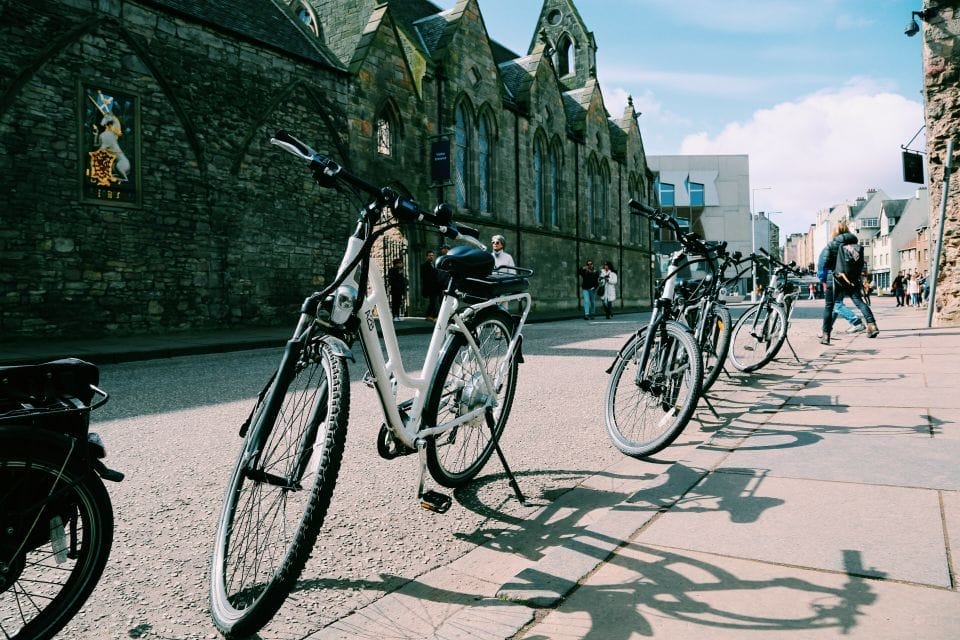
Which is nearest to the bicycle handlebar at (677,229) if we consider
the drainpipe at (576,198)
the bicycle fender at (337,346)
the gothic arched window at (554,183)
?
the bicycle fender at (337,346)

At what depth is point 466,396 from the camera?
3348mm

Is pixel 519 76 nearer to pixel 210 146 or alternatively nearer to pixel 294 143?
pixel 210 146

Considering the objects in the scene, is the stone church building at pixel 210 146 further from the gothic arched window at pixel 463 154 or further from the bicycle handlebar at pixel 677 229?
the bicycle handlebar at pixel 677 229

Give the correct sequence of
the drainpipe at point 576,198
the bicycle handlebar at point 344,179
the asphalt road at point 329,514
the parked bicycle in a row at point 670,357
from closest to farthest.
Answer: the asphalt road at point 329,514 < the bicycle handlebar at point 344,179 < the parked bicycle in a row at point 670,357 < the drainpipe at point 576,198

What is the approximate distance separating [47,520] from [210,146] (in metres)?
15.8

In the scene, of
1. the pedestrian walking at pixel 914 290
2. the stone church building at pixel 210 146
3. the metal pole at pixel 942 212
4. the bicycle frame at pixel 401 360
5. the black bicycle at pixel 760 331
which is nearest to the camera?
the bicycle frame at pixel 401 360

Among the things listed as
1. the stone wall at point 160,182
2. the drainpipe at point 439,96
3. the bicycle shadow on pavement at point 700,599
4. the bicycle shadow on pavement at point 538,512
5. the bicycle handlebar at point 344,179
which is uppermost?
the drainpipe at point 439,96

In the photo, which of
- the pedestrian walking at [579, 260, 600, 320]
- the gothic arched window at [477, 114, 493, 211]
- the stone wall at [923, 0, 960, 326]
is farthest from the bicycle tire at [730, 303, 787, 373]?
the gothic arched window at [477, 114, 493, 211]

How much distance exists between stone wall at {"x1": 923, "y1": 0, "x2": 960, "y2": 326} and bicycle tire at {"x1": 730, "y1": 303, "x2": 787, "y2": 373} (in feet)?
23.4

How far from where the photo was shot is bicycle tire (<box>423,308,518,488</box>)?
3.16 metres

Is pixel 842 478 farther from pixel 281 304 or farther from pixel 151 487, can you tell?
pixel 281 304

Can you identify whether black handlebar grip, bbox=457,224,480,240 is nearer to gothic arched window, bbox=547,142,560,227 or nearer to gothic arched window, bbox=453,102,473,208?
gothic arched window, bbox=453,102,473,208

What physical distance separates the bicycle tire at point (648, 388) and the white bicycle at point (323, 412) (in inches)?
47.2

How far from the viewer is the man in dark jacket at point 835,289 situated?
10461 mm
